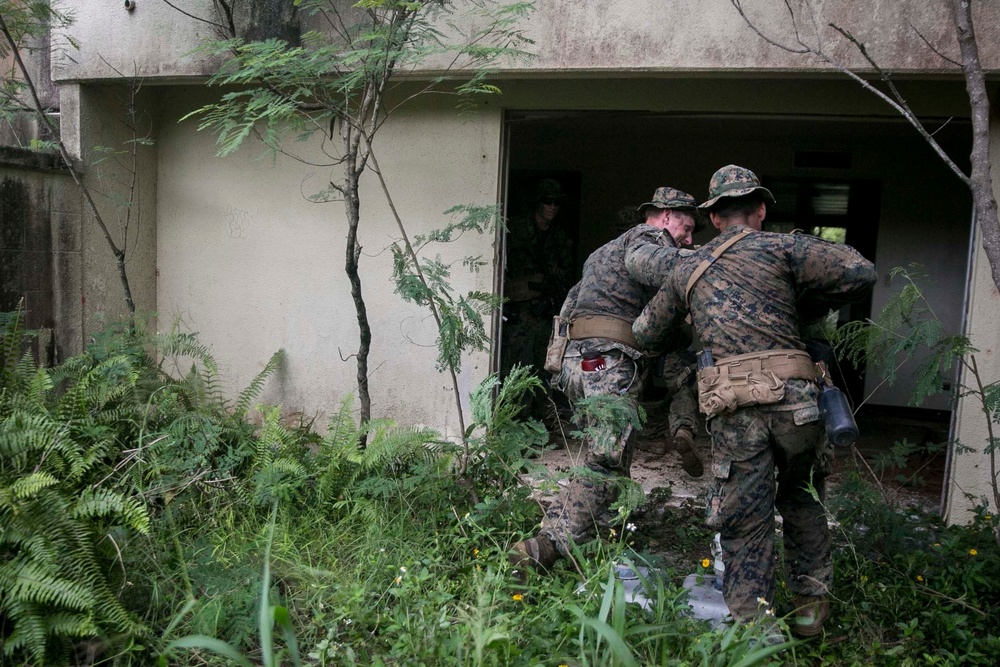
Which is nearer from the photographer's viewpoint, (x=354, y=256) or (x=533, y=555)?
(x=533, y=555)

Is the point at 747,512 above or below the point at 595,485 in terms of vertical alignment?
above

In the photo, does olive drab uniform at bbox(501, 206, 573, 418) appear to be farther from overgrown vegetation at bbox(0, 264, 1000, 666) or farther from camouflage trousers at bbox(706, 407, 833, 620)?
camouflage trousers at bbox(706, 407, 833, 620)

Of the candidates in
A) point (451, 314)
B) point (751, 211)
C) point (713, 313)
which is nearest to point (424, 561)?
point (451, 314)

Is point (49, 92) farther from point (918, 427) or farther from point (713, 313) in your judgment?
point (918, 427)

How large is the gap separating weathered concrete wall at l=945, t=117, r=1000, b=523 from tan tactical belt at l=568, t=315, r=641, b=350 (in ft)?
6.38

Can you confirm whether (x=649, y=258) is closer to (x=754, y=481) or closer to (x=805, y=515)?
(x=754, y=481)

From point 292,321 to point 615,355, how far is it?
2711mm

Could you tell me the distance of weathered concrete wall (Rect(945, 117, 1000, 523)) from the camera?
14.1 ft

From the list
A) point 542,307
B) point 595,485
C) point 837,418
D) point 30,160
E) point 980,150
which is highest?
point 980,150

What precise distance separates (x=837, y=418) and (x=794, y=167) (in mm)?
5985

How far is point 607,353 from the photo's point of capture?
3.93 m

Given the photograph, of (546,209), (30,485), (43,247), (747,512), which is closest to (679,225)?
(747,512)

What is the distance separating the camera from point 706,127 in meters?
7.72

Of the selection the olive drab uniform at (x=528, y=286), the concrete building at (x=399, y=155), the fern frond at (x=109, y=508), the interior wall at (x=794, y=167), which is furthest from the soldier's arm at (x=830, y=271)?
the interior wall at (x=794, y=167)
